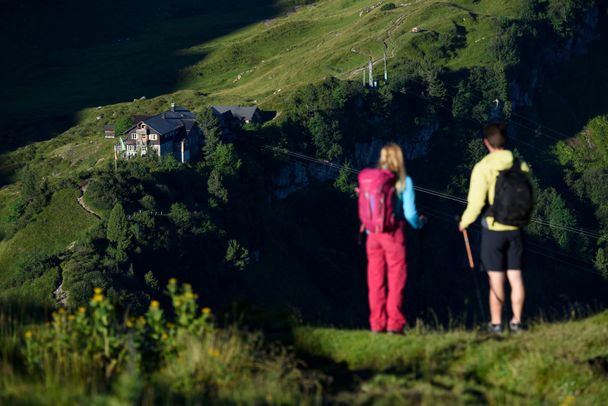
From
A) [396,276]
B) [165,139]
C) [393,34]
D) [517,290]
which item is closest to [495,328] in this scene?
[517,290]

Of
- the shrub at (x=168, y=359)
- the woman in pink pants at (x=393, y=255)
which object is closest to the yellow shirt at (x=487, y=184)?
the woman in pink pants at (x=393, y=255)

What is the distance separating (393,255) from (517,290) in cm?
199

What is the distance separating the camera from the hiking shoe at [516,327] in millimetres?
13109

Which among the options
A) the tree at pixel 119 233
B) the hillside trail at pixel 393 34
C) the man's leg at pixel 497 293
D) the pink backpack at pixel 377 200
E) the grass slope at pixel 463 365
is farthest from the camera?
the hillside trail at pixel 393 34

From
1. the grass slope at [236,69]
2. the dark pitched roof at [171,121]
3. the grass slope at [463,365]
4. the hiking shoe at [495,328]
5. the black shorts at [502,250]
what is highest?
the grass slope at [236,69]

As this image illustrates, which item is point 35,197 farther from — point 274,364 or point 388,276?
point 274,364

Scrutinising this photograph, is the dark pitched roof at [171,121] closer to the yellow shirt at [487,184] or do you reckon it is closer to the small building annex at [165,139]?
the small building annex at [165,139]

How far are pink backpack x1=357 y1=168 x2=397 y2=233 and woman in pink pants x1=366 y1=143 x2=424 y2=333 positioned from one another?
166 millimetres

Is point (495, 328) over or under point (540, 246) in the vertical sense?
under

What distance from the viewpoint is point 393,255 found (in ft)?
42.5

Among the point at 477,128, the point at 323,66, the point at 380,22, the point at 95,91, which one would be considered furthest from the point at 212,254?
the point at 95,91

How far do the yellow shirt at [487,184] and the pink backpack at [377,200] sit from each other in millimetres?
1173

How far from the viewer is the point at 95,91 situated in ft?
570

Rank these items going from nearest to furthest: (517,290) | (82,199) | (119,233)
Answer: (517,290), (119,233), (82,199)
